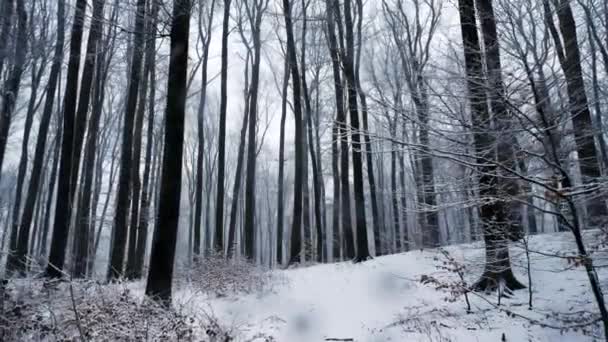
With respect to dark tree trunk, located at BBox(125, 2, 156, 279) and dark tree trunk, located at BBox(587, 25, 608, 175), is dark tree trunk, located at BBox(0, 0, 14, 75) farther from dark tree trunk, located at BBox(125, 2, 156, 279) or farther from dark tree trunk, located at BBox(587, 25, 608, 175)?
dark tree trunk, located at BBox(587, 25, 608, 175)

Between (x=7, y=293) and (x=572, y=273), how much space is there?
9.46 metres

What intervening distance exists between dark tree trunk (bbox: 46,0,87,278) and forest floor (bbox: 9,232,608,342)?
1.45 m

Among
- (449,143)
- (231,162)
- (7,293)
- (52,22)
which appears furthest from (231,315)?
(231,162)

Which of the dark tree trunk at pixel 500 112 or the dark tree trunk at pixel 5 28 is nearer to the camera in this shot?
the dark tree trunk at pixel 500 112

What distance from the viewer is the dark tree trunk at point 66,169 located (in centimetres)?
857

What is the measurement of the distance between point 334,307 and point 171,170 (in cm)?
436

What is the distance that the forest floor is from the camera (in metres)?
4.42

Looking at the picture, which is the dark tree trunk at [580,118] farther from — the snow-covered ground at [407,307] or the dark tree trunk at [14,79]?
the dark tree trunk at [14,79]

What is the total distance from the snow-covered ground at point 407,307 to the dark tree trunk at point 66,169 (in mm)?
3085

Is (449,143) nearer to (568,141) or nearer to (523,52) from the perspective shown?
(523,52)

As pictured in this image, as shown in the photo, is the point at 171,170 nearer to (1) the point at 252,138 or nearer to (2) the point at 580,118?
(2) the point at 580,118

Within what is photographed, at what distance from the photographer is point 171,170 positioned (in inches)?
264

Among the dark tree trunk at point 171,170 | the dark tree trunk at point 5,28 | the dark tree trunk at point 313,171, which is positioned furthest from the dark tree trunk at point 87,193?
the dark tree trunk at point 313,171

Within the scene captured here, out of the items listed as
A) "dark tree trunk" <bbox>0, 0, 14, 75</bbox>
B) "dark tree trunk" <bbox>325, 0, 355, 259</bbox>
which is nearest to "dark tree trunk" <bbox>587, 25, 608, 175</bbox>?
"dark tree trunk" <bbox>325, 0, 355, 259</bbox>
